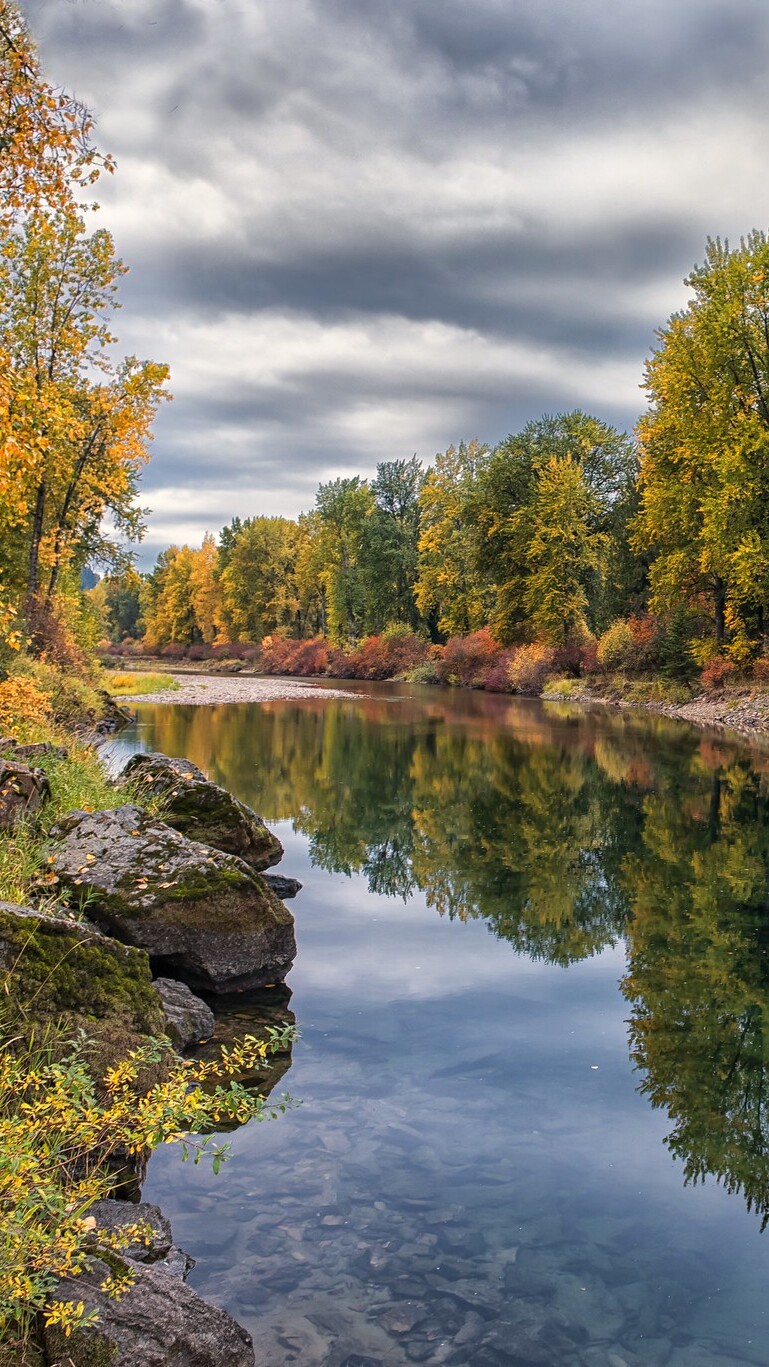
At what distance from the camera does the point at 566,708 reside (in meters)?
44.3

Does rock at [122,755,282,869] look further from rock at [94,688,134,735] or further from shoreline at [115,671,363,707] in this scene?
shoreline at [115,671,363,707]

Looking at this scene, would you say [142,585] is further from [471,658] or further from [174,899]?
[174,899]

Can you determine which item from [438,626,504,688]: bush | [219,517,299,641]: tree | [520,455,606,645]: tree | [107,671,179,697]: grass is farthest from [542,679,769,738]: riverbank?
[219,517,299,641]: tree

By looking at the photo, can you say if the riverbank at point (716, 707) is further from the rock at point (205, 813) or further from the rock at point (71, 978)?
the rock at point (71, 978)

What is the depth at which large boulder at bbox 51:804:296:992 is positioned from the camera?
27.9 feet

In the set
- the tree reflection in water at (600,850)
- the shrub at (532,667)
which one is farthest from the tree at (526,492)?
the tree reflection in water at (600,850)

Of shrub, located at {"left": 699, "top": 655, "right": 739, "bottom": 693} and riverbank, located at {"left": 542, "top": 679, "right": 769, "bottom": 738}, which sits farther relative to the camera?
shrub, located at {"left": 699, "top": 655, "right": 739, "bottom": 693}

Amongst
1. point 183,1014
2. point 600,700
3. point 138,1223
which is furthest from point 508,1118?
point 600,700

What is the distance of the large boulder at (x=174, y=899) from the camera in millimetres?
8492

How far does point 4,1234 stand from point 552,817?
15.4 meters

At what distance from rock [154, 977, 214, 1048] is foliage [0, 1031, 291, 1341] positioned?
4.34 ft

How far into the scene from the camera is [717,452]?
35.5 meters

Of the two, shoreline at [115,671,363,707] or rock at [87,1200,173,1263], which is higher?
shoreline at [115,671,363,707]

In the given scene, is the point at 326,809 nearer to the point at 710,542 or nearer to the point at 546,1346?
the point at 546,1346
